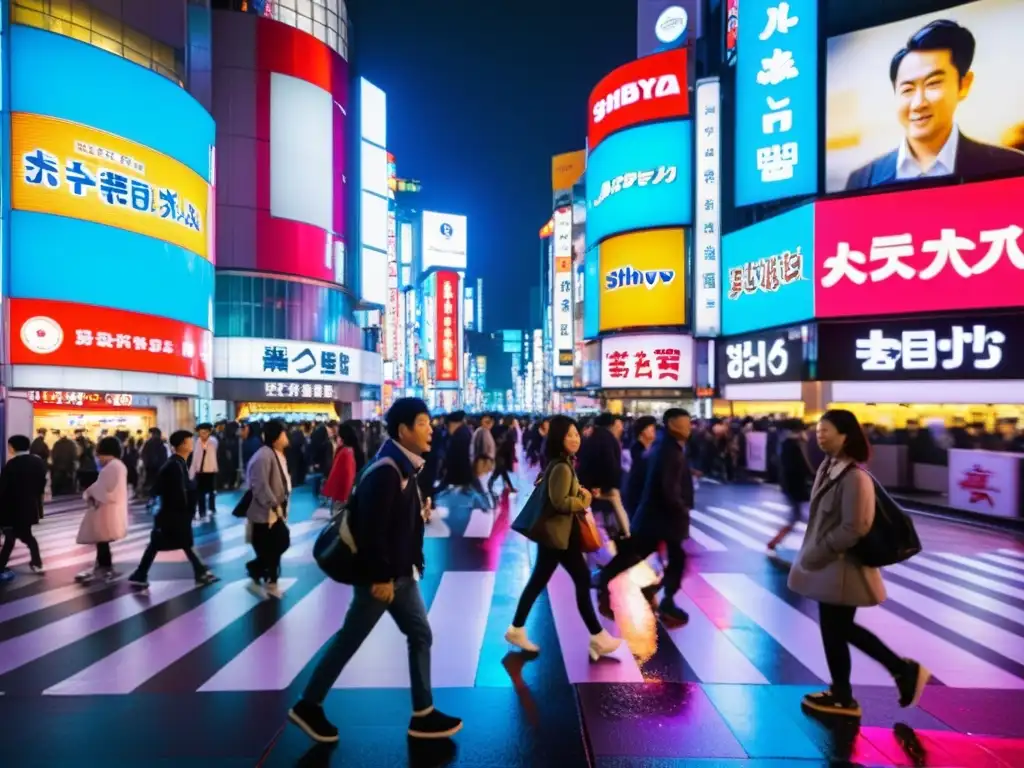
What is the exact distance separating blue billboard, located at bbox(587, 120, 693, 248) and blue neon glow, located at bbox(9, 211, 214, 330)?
23.3m

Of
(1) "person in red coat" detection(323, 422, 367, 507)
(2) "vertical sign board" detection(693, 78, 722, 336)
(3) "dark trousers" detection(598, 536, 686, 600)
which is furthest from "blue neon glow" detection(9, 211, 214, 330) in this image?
(2) "vertical sign board" detection(693, 78, 722, 336)

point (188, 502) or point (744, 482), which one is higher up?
point (188, 502)

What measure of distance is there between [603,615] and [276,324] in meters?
33.4

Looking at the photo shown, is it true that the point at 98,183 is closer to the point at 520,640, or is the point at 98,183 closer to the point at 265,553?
the point at 265,553

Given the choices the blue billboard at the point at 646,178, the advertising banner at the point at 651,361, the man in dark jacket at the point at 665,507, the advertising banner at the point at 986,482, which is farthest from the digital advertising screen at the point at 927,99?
the man in dark jacket at the point at 665,507

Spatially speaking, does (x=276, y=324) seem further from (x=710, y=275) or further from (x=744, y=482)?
(x=744, y=482)

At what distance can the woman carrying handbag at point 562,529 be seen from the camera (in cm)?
521

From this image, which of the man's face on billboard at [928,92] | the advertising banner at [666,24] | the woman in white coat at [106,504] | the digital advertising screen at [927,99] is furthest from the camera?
the advertising banner at [666,24]

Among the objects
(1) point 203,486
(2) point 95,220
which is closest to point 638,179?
(2) point 95,220

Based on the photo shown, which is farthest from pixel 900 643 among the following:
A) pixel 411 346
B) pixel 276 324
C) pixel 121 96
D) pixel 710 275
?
pixel 411 346

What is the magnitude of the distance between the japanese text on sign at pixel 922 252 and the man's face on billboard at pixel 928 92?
4011 mm

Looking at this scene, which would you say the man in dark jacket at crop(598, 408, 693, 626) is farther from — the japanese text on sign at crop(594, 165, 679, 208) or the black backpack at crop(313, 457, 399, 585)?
the japanese text on sign at crop(594, 165, 679, 208)

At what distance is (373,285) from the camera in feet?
144

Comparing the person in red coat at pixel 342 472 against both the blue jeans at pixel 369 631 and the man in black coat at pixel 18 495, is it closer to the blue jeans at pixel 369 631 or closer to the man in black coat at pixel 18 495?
the man in black coat at pixel 18 495
